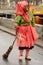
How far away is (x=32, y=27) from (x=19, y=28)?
40 cm

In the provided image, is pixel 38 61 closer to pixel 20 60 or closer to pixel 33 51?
pixel 20 60

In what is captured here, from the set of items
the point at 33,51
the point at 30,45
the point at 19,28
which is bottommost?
the point at 33,51

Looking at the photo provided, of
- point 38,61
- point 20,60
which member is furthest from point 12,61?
point 38,61

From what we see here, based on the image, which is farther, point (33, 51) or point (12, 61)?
point (33, 51)

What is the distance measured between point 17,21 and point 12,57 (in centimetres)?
141

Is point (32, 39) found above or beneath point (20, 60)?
above

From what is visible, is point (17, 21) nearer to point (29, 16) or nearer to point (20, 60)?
point (29, 16)

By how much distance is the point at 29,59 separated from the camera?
855cm

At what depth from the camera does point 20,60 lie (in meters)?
8.45

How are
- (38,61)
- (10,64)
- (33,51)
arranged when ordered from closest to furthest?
1. (10,64)
2. (38,61)
3. (33,51)

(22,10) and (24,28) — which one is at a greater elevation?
(22,10)

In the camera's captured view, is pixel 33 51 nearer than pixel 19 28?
No

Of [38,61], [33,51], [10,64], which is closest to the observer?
[10,64]

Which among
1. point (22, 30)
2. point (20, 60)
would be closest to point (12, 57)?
point (20, 60)
